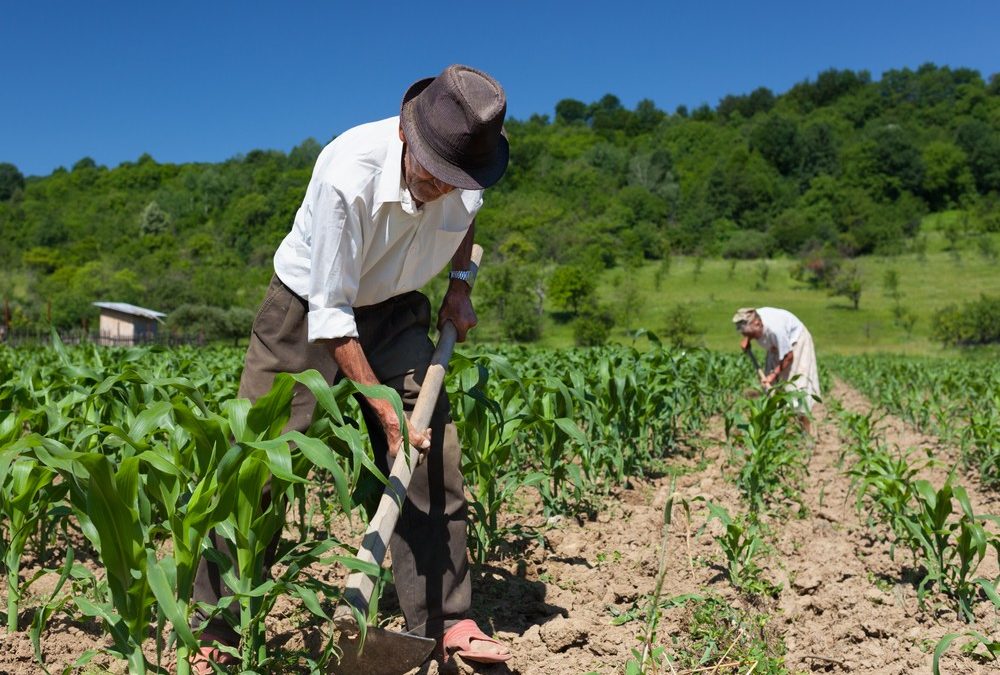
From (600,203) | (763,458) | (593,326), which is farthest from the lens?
(600,203)

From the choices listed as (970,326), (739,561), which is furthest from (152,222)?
(739,561)

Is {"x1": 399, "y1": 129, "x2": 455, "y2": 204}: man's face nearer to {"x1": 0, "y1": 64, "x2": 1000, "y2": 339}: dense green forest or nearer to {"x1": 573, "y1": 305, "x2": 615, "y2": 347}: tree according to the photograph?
{"x1": 573, "y1": 305, "x2": 615, "y2": 347}: tree

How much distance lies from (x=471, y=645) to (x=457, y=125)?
5.02 feet

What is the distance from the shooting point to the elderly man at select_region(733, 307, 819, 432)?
7402mm

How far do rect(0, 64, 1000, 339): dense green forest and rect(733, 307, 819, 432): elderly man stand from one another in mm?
31468

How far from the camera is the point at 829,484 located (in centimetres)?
523

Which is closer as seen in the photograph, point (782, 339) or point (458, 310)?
point (458, 310)

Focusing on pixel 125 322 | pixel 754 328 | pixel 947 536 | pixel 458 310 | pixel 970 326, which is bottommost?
pixel 947 536

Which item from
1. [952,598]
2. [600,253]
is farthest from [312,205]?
[600,253]

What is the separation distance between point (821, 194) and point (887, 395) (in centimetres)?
7539

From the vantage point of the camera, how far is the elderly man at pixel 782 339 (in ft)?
24.3

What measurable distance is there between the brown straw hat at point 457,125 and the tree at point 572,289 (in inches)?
1637

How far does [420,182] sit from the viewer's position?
7.92ft

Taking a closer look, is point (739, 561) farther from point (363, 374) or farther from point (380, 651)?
point (363, 374)
